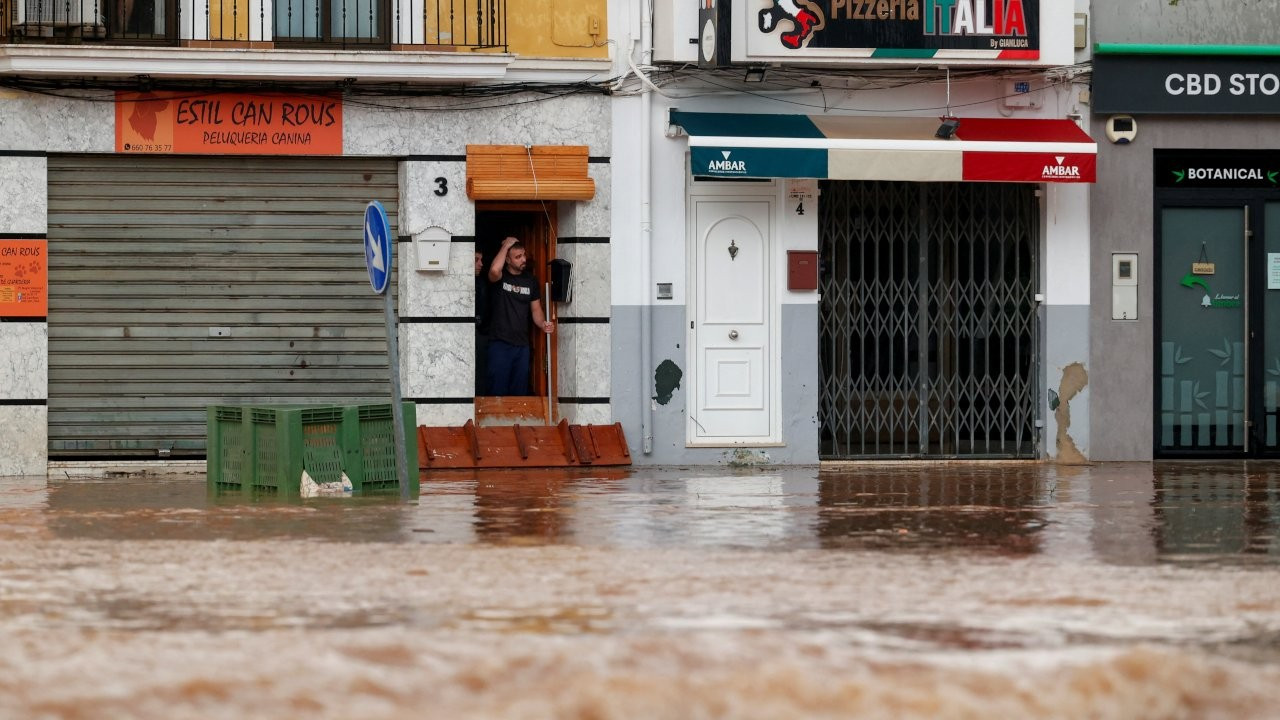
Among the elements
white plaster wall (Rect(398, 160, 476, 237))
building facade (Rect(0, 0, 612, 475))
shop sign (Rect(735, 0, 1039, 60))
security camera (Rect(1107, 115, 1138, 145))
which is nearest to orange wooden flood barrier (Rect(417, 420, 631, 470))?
building facade (Rect(0, 0, 612, 475))

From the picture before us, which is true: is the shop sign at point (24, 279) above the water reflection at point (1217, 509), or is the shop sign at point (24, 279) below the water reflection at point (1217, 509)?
above

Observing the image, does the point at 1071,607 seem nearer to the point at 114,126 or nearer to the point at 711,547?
the point at 711,547

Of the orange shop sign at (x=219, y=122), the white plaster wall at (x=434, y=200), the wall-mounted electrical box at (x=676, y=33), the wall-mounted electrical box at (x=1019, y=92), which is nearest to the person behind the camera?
the orange shop sign at (x=219, y=122)

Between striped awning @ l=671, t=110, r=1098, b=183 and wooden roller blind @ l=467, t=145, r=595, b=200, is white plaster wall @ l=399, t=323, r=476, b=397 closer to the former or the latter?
wooden roller blind @ l=467, t=145, r=595, b=200

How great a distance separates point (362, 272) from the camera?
59.8ft

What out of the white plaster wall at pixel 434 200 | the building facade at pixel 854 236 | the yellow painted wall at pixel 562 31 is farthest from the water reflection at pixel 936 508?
the yellow painted wall at pixel 562 31

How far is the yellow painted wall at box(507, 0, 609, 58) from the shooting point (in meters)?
18.1

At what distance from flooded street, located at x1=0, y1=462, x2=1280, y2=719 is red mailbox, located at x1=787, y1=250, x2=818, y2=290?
483cm

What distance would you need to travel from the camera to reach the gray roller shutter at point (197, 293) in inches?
700

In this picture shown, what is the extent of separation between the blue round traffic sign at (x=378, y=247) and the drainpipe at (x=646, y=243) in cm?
560

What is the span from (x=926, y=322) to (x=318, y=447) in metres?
7.37

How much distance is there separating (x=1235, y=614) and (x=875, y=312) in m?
11.6

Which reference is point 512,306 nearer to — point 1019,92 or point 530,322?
point 530,322

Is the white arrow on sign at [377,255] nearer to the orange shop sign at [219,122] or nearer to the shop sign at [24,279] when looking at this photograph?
the orange shop sign at [219,122]
